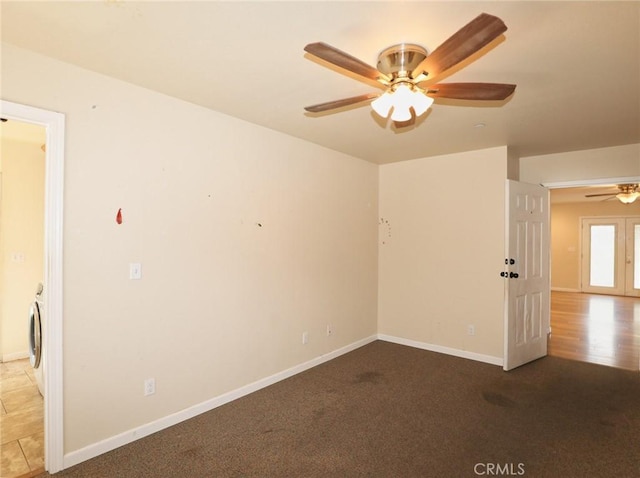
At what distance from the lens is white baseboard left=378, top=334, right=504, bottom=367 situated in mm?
3992

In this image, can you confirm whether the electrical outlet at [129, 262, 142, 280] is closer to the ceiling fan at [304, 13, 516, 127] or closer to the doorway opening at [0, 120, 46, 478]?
the ceiling fan at [304, 13, 516, 127]

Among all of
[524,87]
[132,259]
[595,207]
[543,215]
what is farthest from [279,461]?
[595,207]

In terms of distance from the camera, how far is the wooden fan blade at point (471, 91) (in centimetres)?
179

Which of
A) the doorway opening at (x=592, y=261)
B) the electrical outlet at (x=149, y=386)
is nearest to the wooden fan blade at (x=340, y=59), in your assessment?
the electrical outlet at (x=149, y=386)

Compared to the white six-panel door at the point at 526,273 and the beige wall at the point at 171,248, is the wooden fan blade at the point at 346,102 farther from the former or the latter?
the white six-panel door at the point at 526,273

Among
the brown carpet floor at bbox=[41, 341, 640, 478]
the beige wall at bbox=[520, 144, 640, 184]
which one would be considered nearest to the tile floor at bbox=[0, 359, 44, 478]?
the brown carpet floor at bbox=[41, 341, 640, 478]

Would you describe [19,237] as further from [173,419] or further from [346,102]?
[346,102]

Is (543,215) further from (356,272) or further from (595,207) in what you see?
(595,207)

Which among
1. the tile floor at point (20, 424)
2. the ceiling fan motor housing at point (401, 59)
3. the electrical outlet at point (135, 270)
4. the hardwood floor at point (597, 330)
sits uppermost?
the ceiling fan motor housing at point (401, 59)

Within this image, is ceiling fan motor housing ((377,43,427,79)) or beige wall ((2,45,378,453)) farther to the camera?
beige wall ((2,45,378,453))

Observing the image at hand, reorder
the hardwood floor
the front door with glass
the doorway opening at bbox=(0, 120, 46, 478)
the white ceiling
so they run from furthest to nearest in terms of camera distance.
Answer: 1. the front door with glass
2. the hardwood floor
3. the doorway opening at bbox=(0, 120, 46, 478)
4. the white ceiling

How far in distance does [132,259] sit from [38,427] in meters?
1.53

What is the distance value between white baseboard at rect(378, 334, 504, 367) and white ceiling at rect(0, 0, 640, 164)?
2626 millimetres

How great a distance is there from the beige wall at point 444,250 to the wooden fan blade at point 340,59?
2801mm
